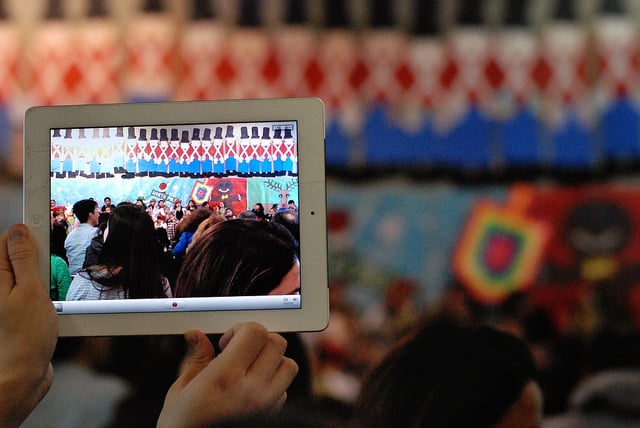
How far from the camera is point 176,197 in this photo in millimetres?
591

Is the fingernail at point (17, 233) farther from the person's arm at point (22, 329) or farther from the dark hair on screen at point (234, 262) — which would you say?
the dark hair on screen at point (234, 262)

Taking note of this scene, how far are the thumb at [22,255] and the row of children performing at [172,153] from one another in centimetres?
6

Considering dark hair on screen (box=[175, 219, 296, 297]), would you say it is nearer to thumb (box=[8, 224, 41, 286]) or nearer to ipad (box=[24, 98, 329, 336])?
ipad (box=[24, 98, 329, 336])

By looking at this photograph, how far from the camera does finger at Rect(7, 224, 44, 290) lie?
22.4 inches

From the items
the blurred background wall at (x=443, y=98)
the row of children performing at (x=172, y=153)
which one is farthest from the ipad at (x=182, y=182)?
the blurred background wall at (x=443, y=98)

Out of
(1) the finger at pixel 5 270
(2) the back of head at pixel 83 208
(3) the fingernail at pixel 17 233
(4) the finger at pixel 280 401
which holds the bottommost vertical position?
(4) the finger at pixel 280 401

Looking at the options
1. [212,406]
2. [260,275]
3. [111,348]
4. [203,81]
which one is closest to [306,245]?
[260,275]

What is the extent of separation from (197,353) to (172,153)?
167 mm

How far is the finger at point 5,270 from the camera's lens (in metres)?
0.56

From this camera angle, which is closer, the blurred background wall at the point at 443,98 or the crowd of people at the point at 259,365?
the crowd of people at the point at 259,365

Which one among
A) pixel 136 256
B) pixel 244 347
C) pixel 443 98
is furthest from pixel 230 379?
pixel 443 98

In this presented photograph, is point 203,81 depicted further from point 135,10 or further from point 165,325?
point 165,325

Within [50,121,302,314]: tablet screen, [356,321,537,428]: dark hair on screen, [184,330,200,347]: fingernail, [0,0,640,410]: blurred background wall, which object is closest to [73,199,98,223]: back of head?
[50,121,302,314]: tablet screen

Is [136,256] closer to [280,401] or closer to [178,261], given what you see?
[178,261]
